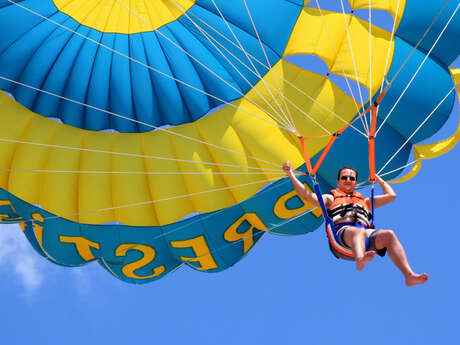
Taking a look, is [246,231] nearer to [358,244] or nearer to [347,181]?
[347,181]

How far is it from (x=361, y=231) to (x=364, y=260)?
0.46 metres

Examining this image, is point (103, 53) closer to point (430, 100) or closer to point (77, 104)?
point (77, 104)

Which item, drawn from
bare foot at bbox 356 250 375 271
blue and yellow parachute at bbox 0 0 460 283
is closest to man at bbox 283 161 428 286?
bare foot at bbox 356 250 375 271

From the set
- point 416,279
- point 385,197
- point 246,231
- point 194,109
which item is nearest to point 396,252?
point 416,279

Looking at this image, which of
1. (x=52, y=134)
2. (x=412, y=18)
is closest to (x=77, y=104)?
(x=52, y=134)

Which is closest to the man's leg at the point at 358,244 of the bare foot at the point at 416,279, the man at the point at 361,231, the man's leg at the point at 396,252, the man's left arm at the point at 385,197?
the man at the point at 361,231

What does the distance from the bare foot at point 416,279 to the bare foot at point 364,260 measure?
14.4 inches

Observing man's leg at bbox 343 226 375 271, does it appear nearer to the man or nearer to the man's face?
the man

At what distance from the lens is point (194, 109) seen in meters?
8.70

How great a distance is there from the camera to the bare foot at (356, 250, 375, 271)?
609 centimetres

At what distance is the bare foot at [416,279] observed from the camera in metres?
6.00

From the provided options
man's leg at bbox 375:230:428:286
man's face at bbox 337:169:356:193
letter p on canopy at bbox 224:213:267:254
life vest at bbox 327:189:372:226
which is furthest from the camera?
letter p on canopy at bbox 224:213:267:254

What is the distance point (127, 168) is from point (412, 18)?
3758 mm

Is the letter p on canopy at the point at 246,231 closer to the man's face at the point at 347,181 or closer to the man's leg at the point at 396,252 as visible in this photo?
the man's face at the point at 347,181
